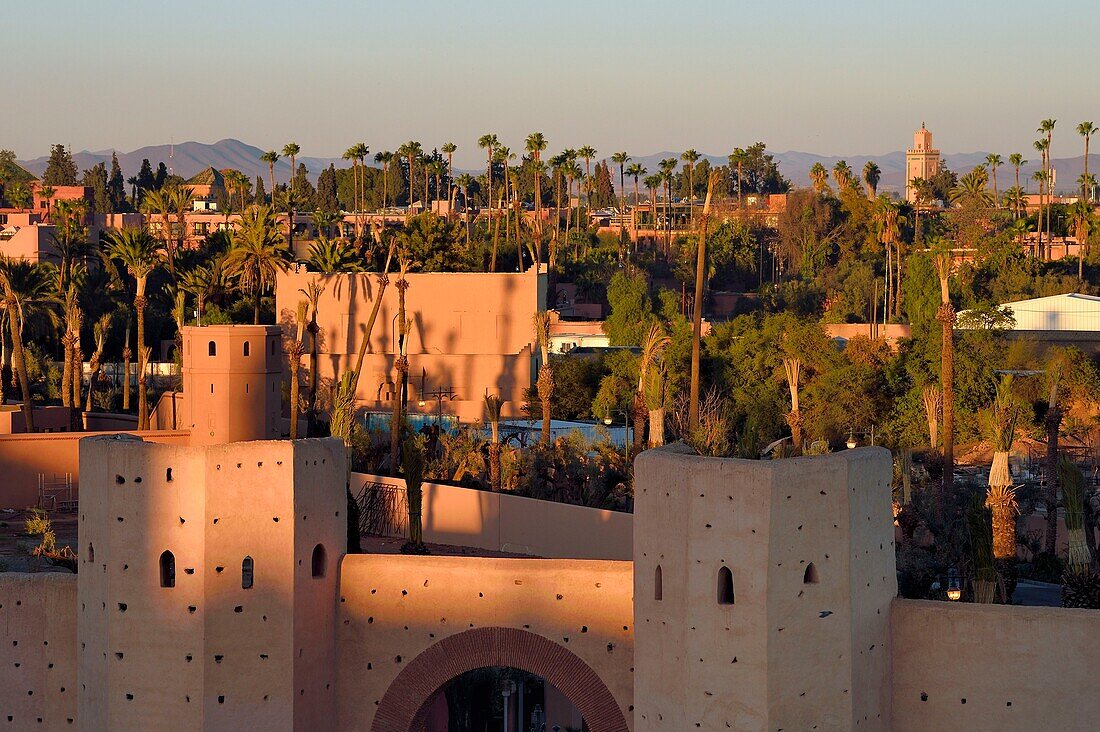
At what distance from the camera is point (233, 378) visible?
2930cm

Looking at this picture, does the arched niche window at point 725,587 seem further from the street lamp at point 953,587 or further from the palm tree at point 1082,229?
the palm tree at point 1082,229

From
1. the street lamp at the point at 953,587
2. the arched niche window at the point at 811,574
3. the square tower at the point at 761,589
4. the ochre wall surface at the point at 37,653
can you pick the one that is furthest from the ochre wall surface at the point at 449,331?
the arched niche window at the point at 811,574

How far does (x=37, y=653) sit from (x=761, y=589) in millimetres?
8278

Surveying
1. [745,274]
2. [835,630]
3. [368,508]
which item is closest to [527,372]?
[368,508]

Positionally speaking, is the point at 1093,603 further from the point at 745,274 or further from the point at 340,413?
the point at 745,274

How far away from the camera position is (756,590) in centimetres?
1447

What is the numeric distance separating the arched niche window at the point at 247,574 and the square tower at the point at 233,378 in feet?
40.5

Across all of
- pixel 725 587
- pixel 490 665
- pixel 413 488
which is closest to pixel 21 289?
pixel 413 488

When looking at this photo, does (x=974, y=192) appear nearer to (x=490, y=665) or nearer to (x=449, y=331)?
(x=449, y=331)

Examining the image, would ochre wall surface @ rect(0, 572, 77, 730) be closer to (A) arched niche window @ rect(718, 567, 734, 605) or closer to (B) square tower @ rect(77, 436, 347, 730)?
(B) square tower @ rect(77, 436, 347, 730)

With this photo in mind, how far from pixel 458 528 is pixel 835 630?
1357 cm

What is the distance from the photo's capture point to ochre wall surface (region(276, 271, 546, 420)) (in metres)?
45.0

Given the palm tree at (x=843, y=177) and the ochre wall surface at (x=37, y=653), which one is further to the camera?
the palm tree at (x=843, y=177)

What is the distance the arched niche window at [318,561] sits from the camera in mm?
17609
